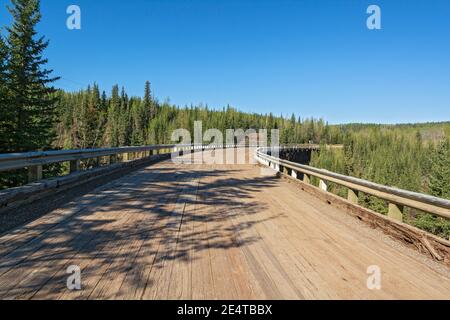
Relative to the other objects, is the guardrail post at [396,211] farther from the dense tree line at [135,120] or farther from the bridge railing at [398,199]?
the dense tree line at [135,120]

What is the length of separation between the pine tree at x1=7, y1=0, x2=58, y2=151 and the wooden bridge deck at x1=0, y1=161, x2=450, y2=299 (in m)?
20.0

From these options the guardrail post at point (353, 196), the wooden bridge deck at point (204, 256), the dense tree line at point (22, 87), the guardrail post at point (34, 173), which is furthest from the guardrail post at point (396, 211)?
the dense tree line at point (22, 87)

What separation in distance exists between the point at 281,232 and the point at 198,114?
537 ft

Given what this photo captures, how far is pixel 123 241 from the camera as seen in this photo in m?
4.52

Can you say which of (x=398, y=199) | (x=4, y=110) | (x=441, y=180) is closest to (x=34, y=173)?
(x=398, y=199)

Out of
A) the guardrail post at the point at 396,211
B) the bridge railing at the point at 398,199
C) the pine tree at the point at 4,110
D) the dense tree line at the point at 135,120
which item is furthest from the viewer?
the dense tree line at the point at 135,120

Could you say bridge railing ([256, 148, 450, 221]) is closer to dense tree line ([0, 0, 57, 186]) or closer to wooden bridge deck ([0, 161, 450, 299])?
wooden bridge deck ([0, 161, 450, 299])

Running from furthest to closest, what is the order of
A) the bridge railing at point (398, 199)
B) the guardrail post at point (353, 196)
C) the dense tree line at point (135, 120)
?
1. the dense tree line at point (135, 120)
2. the guardrail post at point (353, 196)
3. the bridge railing at point (398, 199)

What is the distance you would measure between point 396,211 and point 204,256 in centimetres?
370

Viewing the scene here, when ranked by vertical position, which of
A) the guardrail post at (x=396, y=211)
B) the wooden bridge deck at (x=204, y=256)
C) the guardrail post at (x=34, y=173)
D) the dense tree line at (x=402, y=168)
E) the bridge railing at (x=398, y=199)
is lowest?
the dense tree line at (x=402, y=168)

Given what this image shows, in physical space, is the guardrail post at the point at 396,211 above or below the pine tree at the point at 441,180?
above

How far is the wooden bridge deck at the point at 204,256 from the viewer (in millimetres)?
3160

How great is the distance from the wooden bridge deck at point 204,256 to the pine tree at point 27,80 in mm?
20046

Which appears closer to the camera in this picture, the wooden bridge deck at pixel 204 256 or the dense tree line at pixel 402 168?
the wooden bridge deck at pixel 204 256
